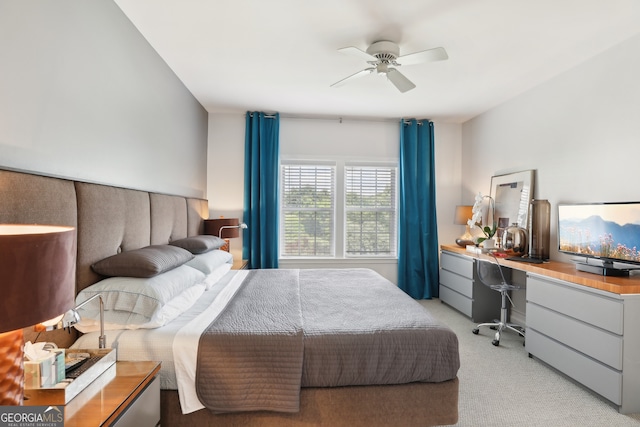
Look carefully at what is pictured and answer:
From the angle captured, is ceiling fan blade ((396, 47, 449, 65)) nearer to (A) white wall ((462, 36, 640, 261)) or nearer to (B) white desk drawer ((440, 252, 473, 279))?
(A) white wall ((462, 36, 640, 261))

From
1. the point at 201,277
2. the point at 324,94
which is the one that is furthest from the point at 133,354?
the point at 324,94

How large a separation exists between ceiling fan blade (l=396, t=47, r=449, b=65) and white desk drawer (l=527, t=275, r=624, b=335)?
1964 millimetres

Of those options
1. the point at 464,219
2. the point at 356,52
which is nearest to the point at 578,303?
the point at 464,219

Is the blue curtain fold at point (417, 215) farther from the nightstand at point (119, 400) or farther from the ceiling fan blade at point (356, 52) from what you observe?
the nightstand at point (119, 400)

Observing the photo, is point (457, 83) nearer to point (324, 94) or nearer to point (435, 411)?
point (324, 94)

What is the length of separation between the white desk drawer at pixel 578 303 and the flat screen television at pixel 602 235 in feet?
0.84

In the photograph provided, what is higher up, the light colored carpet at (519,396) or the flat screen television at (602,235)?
the flat screen television at (602,235)

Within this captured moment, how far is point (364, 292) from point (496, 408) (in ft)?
3.70

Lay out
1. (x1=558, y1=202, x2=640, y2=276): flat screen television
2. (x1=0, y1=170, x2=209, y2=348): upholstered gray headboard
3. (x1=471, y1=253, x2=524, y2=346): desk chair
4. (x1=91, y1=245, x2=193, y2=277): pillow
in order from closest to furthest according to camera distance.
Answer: (x1=0, y1=170, x2=209, y2=348): upholstered gray headboard → (x1=91, y1=245, x2=193, y2=277): pillow → (x1=558, y1=202, x2=640, y2=276): flat screen television → (x1=471, y1=253, x2=524, y2=346): desk chair

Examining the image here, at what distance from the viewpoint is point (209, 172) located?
4.52 m

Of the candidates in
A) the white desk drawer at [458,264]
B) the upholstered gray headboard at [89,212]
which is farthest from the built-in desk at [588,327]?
the upholstered gray headboard at [89,212]

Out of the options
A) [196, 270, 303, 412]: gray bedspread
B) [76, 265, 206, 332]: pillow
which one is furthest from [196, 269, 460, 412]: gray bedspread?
[76, 265, 206, 332]: pillow

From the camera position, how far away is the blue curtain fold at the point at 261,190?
4.42 m

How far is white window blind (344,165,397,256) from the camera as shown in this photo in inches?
190
